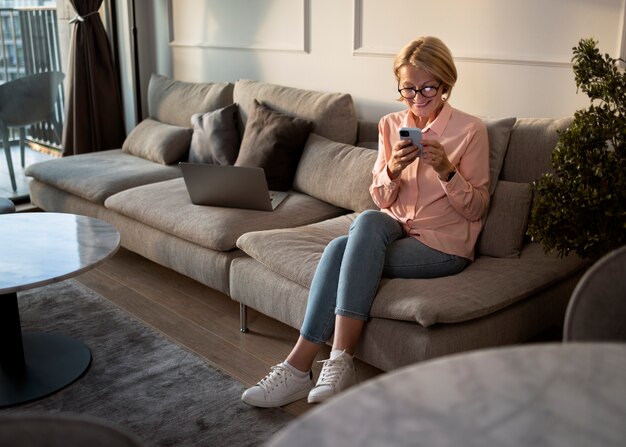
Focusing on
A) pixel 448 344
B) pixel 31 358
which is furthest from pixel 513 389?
pixel 31 358

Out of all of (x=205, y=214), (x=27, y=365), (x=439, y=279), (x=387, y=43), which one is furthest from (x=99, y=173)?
(x=439, y=279)

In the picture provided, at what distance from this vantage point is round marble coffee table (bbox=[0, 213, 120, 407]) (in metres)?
2.30

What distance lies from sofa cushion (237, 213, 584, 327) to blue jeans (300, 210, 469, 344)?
54 millimetres

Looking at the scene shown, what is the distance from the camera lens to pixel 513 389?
912mm

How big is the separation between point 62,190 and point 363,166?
6.22ft

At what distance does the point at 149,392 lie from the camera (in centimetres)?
242

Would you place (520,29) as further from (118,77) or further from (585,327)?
(118,77)

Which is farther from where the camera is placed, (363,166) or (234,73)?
(234,73)

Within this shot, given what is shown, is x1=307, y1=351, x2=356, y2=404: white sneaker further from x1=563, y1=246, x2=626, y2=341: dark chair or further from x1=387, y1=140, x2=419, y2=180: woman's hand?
x1=563, y1=246, x2=626, y2=341: dark chair

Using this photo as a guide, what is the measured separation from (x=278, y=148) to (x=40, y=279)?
1.43 m

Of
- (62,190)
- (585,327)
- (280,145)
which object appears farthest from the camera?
(62,190)

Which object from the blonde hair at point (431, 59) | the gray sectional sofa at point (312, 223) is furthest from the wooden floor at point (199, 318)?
the blonde hair at point (431, 59)

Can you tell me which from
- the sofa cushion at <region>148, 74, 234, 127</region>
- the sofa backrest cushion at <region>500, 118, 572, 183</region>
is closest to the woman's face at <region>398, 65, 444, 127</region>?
the sofa backrest cushion at <region>500, 118, 572, 183</region>

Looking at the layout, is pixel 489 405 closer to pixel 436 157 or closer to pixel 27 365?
pixel 436 157
